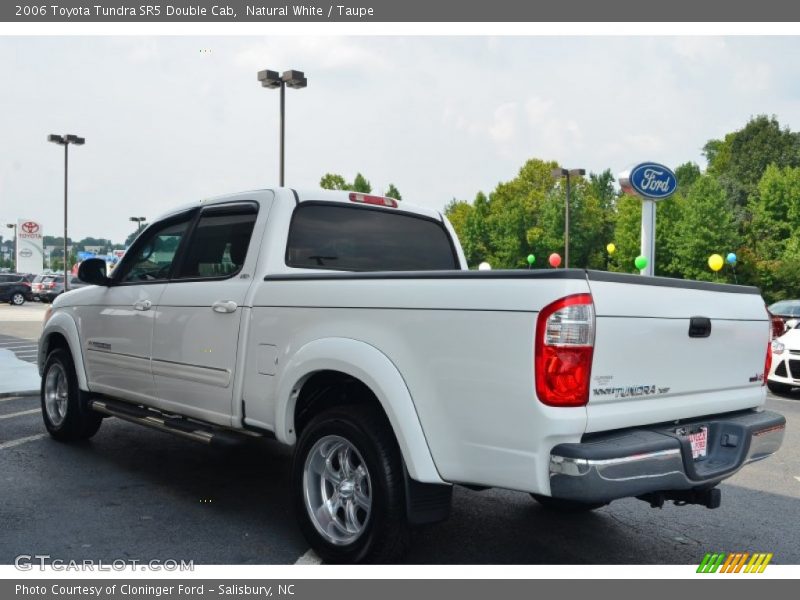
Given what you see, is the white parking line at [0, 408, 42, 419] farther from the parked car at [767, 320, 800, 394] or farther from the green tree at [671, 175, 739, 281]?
the green tree at [671, 175, 739, 281]

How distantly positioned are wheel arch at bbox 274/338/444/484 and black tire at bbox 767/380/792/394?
897 cm

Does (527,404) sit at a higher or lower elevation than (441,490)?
higher

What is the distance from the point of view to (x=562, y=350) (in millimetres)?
2992

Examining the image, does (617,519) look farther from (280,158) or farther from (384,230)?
(280,158)

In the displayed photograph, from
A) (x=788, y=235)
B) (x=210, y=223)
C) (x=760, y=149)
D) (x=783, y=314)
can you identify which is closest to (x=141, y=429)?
(x=210, y=223)

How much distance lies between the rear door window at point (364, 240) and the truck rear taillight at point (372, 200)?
0.05m

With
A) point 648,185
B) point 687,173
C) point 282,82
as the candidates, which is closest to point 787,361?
point 648,185

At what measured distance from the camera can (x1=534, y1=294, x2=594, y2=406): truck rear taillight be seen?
2.98 metres

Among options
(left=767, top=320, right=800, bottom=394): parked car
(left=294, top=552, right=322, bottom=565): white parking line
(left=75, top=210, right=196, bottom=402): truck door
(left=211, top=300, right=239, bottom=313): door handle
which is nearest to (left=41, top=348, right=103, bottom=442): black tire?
(left=75, top=210, right=196, bottom=402): truck door

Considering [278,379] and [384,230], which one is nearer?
[278,379]

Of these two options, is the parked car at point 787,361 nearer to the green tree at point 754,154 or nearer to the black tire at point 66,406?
the black tire at point 66,406

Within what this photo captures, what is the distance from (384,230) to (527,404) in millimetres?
2470

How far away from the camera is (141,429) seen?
24.6ft

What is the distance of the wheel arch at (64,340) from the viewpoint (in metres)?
6.27
